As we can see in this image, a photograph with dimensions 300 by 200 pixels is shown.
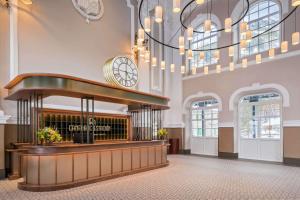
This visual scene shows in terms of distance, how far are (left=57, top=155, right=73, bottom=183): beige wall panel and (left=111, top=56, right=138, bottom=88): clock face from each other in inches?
138

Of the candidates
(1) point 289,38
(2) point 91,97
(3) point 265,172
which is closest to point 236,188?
(3) point 265,172

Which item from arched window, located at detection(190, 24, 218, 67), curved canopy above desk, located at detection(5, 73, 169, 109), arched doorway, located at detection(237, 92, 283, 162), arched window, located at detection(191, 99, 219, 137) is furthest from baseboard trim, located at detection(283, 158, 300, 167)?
curved canopy above desk, located at detection(5, 73, 169, 109)

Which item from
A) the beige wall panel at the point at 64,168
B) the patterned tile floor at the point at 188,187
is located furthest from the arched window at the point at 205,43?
the beige wall panel at the point at 64,168

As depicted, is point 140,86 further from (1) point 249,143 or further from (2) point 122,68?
(1) point 249,143

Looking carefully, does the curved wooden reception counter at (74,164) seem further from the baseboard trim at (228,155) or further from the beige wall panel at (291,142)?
the beige wall panel at (291,142)

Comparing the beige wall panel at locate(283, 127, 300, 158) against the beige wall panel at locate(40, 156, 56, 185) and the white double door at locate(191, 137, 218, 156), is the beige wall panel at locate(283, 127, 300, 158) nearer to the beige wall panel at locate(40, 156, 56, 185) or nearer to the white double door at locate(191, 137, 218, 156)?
the white double door at locate(191, 137, 218, 156)

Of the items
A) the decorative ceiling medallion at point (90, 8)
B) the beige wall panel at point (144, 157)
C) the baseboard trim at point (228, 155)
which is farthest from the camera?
the baseboard trim at point (228, 155)

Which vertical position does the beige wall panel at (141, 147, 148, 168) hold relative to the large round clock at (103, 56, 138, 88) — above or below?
below

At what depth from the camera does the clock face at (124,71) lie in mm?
8211

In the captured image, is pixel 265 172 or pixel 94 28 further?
pixel 94 28

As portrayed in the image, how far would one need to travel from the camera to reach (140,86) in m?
10.3

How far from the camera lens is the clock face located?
8.21 metres

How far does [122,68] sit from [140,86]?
188 cm

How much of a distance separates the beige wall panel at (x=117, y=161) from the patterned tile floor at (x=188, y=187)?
A: 291 millimetres
